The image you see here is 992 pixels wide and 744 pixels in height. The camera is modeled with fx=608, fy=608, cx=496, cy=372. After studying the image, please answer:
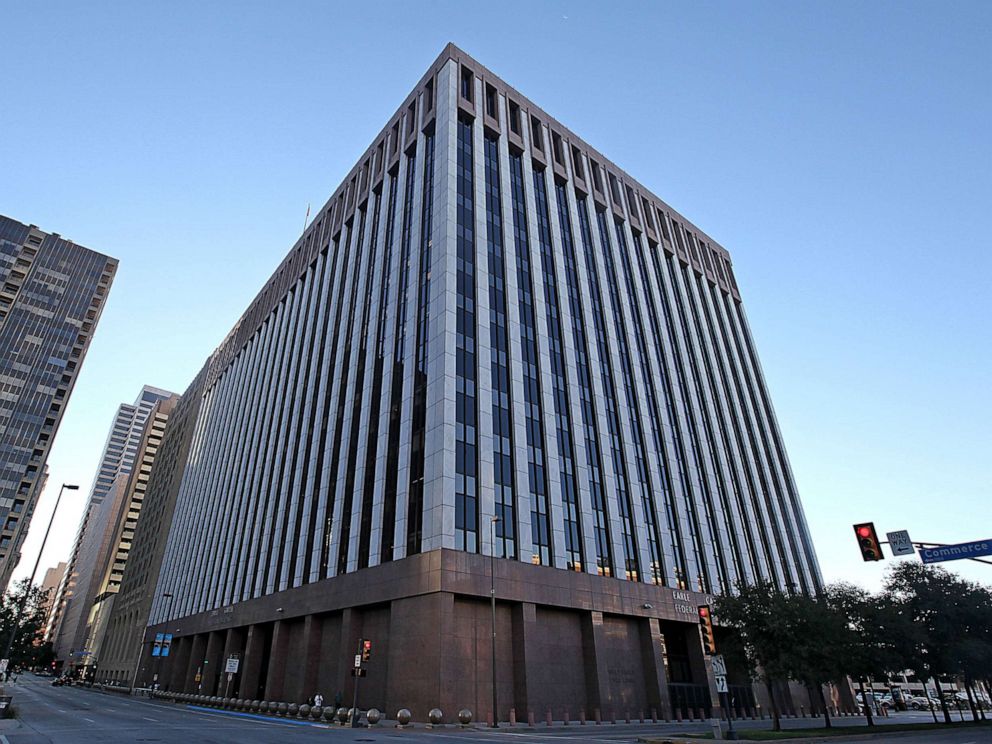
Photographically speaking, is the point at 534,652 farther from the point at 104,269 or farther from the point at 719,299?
the point at 104,269

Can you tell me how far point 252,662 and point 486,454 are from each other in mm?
33829

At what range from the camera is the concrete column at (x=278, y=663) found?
50.1 meters

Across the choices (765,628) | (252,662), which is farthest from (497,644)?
(252,662)

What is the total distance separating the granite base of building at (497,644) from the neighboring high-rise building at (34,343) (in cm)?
7863

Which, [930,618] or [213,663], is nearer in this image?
[930,618]

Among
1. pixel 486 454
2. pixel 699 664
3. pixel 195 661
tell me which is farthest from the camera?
pixel 195 661

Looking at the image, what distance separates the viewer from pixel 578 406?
51.8 meters

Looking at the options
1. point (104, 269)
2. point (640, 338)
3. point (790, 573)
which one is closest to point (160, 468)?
point (104, 269)

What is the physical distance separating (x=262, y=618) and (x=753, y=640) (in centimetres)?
4220

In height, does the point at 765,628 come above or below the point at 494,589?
below

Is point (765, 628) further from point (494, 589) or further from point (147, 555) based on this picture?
point (147, 555)

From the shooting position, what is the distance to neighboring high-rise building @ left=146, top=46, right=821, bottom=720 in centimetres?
4047

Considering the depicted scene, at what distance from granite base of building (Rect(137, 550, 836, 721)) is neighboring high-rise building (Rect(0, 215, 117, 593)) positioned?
258 feet

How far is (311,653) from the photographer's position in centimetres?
4747
